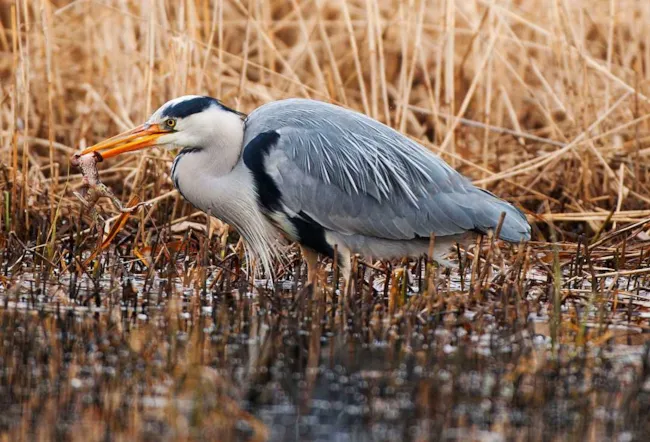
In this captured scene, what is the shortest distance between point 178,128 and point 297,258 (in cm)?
102

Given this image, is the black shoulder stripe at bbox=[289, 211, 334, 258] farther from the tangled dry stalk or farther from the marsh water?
the marsh water

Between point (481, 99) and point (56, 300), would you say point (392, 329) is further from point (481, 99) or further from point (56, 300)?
point (481, 99)

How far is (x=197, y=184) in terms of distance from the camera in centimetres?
510

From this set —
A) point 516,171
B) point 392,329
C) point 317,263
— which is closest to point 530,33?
point 516,171

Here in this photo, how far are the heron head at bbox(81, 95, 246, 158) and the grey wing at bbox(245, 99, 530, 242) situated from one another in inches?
7.3

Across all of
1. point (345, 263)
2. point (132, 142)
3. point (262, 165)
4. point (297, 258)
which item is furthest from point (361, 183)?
point (132, 142)

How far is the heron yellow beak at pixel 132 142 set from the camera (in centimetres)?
495

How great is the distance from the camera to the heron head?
4.96 metres

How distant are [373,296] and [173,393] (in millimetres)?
1632

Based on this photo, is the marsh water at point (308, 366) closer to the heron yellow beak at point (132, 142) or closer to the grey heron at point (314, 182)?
the grey heron at point (314, 182)

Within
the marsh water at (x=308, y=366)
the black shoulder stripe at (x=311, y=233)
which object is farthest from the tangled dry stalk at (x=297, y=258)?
Answer: the black shoulder stripe at (x=311, y=233)

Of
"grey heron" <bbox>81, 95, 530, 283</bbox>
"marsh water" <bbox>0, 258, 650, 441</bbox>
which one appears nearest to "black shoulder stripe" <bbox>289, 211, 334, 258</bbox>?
"grey heron" <bbox>81, 95, 530, 283</bbox>

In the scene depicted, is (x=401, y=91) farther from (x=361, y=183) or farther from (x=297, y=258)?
(x=361, y=183)

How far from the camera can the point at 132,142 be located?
4957 mm
